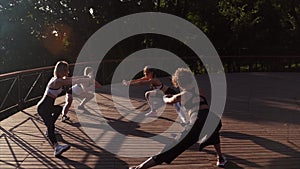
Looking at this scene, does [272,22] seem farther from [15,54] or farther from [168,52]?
[15,54]

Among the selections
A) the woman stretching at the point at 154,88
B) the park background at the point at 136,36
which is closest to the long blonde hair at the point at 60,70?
the woman stretching at the point at 154,88

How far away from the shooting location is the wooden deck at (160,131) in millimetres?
5457

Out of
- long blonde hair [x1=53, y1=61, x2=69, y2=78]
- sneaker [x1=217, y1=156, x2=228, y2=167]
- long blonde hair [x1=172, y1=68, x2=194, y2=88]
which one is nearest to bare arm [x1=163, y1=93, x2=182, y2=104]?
long blonde hair [x1=172, y1=68, x2=194, y2=88]

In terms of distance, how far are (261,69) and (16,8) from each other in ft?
62.5

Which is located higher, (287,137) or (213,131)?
(213,131)

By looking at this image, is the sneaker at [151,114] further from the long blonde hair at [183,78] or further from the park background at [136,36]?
the park background at [136,36]

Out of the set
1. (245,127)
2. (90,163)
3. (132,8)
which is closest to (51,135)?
(90,163)

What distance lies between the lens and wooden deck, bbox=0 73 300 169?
5457 millimetres

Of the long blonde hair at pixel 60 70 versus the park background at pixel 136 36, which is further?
the park background at pixel 136 36

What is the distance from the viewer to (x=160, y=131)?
739 cm

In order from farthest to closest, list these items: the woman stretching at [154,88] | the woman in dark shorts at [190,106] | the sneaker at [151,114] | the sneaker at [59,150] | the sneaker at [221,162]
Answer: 1. the sneaker at [151,114]
2. the woman stretching at [154,88]
3. the sneaker at [59,150]
4. the sneaker at [221,162]
5. the woman in dark shorts at [190,106]

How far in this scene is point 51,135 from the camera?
589 centimetres

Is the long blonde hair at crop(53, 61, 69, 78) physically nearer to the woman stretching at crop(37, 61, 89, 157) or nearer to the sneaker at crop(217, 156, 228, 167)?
the woman stretching at crop(37, 61, 89, 157)

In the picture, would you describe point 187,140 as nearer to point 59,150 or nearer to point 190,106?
point 190,106
